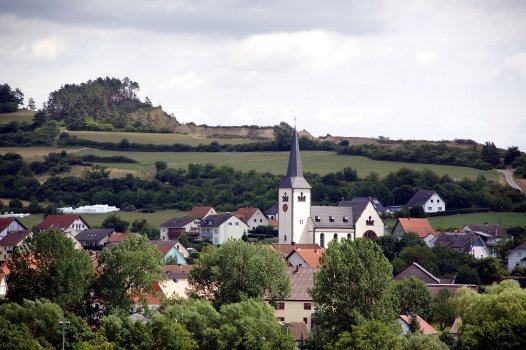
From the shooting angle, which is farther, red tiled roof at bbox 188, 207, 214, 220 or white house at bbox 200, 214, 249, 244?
red tiled roof at bbox 188, 207, 214, 220

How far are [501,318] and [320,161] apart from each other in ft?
354

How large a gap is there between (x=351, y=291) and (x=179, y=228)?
73.2 metres

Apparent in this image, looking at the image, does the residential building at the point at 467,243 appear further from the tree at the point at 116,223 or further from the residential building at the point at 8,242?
the residential building at the point at 8,242

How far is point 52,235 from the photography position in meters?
88.4

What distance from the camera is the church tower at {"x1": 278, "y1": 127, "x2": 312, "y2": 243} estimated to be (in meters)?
134

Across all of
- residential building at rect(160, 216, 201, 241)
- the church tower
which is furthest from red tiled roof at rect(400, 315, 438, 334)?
residential building at rect(160, 216, 201, 241)

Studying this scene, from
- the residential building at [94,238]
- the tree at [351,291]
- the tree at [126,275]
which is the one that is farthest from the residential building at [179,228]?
the tree at [351,291]

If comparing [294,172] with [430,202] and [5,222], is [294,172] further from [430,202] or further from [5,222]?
[5,222]

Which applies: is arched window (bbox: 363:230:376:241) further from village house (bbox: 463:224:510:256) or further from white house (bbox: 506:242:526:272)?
white house (bbox: 506:242:526:272)

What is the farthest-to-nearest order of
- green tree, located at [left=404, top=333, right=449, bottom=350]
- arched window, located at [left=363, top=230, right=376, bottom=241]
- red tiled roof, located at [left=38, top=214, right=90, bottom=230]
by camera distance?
red tiled roof, located at [left=38, top=214, right=90, bottom=230] < arched window, located at [left=363, top=230, right=376, bottom=241] < green tree, located at [left=404, top=333, right=449, bottom=350]

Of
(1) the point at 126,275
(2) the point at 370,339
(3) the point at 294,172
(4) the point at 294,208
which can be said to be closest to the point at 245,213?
(3) the point at 294,172

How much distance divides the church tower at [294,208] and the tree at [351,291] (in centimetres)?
5027

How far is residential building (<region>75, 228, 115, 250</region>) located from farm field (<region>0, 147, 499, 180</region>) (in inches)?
1447

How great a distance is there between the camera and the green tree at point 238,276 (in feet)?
283
